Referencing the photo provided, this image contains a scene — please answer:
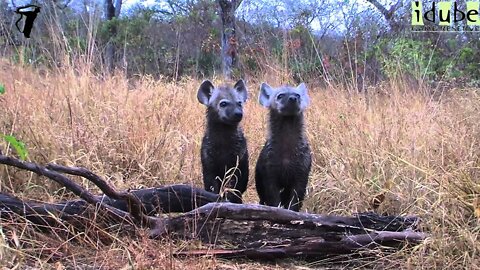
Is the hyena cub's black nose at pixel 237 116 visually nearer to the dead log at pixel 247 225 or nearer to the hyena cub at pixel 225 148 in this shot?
the hyena cub at pixel 225 148

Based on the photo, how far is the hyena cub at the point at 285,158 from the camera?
3.72 m

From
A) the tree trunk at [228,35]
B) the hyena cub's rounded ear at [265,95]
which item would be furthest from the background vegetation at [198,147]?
the tree trunk at [228,35]

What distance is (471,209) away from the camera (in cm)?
283

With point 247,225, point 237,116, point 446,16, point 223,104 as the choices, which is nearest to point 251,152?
point 223,104

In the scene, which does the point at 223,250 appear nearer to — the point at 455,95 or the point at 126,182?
the point at 126,182

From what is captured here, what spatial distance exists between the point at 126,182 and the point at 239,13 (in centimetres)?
1148

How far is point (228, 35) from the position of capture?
12.7m

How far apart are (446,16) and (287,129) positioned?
19.3 ft

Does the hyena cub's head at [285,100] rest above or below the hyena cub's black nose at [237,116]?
above

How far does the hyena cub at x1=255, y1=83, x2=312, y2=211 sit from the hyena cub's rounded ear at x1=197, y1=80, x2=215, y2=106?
19.9 inches

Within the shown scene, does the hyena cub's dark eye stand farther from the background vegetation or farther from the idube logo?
the idube logo

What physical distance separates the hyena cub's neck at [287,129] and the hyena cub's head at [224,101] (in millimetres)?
235

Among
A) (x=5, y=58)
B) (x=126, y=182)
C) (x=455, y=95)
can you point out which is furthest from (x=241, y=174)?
(x=5, y=58)

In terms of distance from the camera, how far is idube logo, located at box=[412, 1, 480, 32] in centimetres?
808
